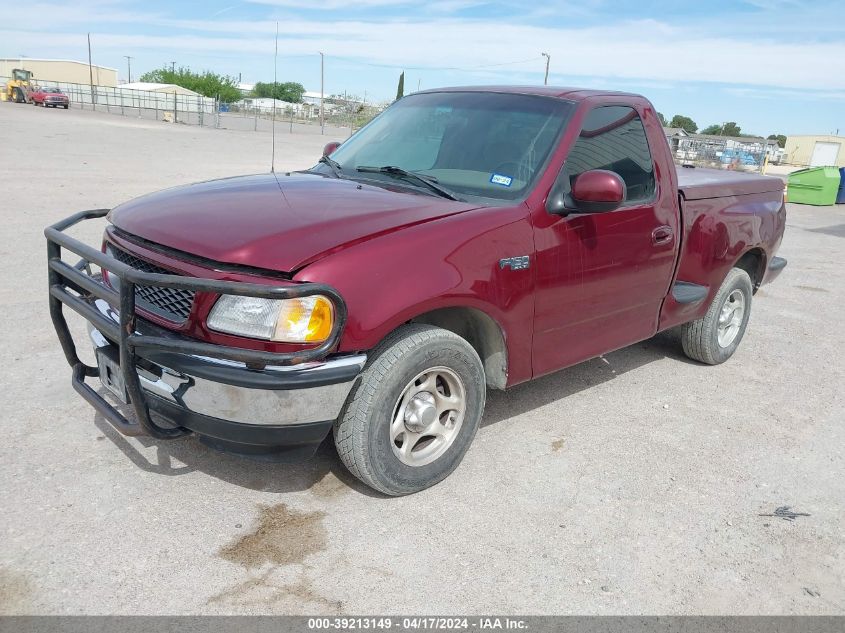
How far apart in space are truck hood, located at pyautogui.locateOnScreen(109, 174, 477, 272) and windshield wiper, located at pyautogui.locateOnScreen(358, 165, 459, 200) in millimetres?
105

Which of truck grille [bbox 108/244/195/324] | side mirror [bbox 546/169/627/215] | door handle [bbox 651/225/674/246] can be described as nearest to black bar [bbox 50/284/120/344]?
truck grille [bbox 108/244/195/324]

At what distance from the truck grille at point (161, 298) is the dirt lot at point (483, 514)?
0.85 m

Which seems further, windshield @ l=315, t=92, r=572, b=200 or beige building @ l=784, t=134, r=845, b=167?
beige building @ l=784, t=134, r=845, b=167

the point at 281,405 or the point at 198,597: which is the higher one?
the point at 281,405

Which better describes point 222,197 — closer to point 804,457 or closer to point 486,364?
point 486,364

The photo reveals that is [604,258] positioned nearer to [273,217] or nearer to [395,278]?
[395,278]

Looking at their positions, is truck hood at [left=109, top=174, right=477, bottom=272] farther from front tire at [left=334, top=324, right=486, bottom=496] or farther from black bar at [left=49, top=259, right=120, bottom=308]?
front tire at [left=334, top=324, right=486, bottom=496]

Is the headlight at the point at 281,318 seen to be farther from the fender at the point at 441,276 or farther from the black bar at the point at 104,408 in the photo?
the black bar at the point at 104,408

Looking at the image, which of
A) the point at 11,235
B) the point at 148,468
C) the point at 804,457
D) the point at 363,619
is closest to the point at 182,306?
the point at 148,468

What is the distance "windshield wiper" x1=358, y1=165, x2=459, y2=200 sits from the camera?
3652 millimetres

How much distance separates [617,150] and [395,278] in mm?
1960

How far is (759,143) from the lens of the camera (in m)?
33.2

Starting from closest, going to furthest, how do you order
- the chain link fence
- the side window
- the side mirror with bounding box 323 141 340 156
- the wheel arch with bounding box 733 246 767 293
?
1. the side window
2. the side mirror with bounding box 323 141 340 156
3. the wheel arch with bounding box 733 246 767 293
4. the chain link fence

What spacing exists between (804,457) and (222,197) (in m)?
3.49
